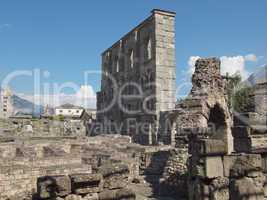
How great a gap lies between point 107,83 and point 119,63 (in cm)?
422

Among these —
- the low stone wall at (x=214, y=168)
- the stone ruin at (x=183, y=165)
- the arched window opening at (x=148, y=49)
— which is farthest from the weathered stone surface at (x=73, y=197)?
the arched window opening at (x=148, y=49)

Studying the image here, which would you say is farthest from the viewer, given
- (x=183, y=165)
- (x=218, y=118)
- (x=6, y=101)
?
→ (x=6, y=101)

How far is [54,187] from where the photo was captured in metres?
5.46

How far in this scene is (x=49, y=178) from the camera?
554cm

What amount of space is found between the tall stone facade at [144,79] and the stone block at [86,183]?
20.4 meters

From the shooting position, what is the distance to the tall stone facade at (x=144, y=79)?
26609 millimetres

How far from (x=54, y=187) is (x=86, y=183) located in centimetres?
55

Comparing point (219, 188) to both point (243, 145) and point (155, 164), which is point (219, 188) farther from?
point (155, 164)

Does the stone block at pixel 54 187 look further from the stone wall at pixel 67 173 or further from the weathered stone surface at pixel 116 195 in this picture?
the weathered stone surface at pixel 116 195

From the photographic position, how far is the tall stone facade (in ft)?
87.3

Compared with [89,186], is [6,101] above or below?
above

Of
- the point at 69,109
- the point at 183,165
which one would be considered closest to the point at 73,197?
the point at 183,165

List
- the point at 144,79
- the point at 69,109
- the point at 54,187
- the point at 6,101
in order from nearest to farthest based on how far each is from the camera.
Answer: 1. the point at 54,187
2. the point at 144,79
3. the point at 6,101
4. the point at 69,109

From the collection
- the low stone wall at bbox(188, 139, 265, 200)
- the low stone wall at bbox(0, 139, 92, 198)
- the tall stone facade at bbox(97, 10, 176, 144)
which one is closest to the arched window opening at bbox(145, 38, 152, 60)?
the tall stone facade at bbox(97, 10, 176, 144)
